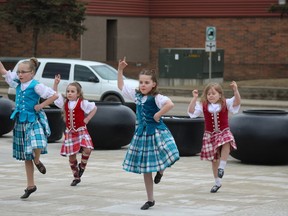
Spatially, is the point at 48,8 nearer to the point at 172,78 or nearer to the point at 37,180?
the point at 172,78

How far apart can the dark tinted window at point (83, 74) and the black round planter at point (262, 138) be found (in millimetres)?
13178

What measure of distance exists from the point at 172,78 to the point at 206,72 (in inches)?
59.9

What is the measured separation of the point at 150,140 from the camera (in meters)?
10.9

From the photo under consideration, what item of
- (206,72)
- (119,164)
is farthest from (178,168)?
(206,72)

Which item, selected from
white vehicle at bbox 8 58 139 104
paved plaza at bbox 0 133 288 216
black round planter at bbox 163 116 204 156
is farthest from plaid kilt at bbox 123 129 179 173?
white vehicle at bbox 8 58 139 104

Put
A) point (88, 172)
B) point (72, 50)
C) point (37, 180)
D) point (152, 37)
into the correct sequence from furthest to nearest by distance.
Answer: point (152, 37)
point (72, 50)
point (88, 172)
point (37, 180)

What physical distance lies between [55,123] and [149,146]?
342 inches

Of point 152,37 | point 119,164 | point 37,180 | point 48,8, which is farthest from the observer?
point 152,37

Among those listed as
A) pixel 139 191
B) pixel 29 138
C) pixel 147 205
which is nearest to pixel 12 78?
pixel 29 138

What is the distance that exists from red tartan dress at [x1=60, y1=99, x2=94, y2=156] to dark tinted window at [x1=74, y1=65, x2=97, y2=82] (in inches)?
585

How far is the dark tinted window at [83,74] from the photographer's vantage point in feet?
93.2

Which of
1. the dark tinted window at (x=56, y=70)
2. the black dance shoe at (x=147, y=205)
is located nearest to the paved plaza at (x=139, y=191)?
the black dance shoe at (x=147, y=205)

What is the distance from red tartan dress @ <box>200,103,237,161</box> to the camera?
12.5m

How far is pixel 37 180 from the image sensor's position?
13453mm
